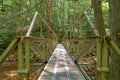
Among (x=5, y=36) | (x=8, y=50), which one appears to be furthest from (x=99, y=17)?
(x=5, y=36)

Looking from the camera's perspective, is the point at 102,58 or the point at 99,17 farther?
the point at 99,17

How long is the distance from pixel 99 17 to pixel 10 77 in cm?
620

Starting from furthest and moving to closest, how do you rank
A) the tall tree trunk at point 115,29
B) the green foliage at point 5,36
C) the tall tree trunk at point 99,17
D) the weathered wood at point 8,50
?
the green foliage at point 5,36 < the tall tree trunk at point 99,17 < the tall tree trunk at point 115,29 < the weathered wood at point 8,50

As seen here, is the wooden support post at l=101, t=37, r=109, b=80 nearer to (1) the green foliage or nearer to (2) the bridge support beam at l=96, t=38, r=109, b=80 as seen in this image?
(2) the bridge support beam at l=96, t=38, r=109, b=80

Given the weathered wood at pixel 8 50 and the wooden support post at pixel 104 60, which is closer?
the weathered wood at pixel 8 50

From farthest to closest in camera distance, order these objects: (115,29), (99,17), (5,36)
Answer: (5,36), (99,17), (115,29)


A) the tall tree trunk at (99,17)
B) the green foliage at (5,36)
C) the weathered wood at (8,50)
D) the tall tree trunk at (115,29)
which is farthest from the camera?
the green foliage at (5,36)

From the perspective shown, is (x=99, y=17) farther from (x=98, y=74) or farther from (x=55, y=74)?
(x=98, y=74)

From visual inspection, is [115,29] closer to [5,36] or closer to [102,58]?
[102,58]

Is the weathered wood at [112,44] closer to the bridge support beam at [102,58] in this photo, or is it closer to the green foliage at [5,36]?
the bridge support beam at [102,58]

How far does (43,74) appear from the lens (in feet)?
13.9

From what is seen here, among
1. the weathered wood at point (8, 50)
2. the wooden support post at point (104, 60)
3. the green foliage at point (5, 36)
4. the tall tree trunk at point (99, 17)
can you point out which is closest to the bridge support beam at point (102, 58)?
the wooden support post at point (104, 60)

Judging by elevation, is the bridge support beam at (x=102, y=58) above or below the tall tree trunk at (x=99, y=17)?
below

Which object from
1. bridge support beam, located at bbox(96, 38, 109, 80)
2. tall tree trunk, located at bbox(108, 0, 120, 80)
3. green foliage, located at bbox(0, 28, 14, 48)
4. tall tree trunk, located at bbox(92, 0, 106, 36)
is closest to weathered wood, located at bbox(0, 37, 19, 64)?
bridge support beam, located at bbox(96, 38, 109, 80)
